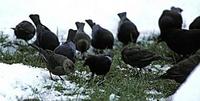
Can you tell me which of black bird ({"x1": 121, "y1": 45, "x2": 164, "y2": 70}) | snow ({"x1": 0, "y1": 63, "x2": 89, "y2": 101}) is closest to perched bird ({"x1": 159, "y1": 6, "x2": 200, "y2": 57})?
black bird ({"x1": 121, "y1": 45, "x2": 164, "y2": 70})

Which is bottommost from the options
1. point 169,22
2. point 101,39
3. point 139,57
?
point 101,39

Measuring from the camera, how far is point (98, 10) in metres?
14.0

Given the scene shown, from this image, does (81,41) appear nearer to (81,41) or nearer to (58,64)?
(81,41)

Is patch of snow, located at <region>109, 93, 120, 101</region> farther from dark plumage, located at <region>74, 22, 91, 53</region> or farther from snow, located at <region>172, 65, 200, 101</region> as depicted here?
dark plumage, located at <region>74, 22, 91, 53</region>

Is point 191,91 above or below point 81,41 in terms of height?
above

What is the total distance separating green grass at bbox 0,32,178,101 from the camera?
6.93m

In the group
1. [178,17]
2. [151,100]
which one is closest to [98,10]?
[178,17]

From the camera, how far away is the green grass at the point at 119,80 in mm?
6925

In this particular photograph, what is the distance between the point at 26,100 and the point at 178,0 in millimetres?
8718

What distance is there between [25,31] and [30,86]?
14.1ft

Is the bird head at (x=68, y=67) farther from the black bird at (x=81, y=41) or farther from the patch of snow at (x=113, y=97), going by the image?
the black bird at (x=81, y=41)

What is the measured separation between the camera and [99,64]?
8.79 meters

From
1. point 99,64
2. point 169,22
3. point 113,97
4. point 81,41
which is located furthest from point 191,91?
point 169,22

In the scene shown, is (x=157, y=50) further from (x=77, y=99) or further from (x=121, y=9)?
(x=77, y=99)
